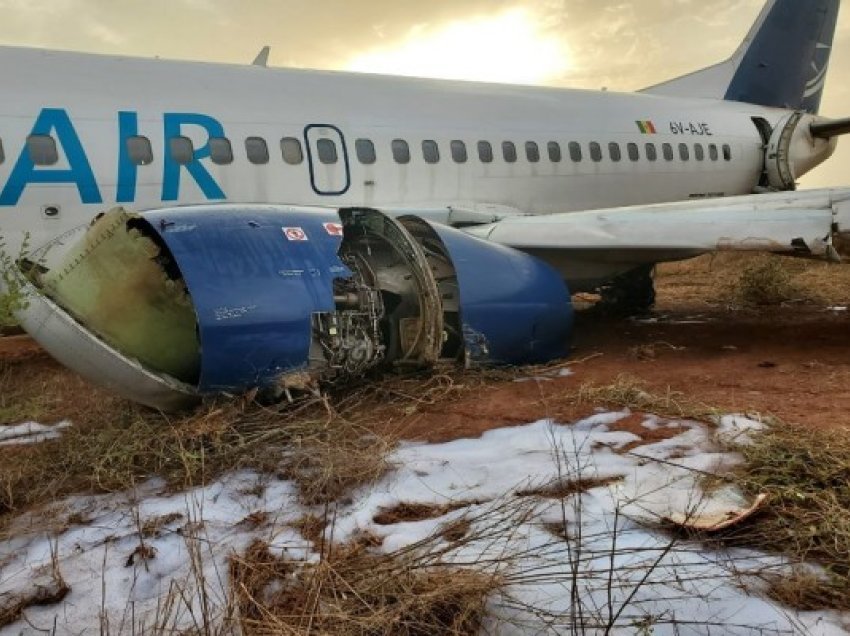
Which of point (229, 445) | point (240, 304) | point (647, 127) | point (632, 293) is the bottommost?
point (632, 293)

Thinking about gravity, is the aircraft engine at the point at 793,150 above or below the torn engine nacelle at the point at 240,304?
above

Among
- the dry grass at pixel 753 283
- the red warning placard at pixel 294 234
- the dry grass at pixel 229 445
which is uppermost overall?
the red warning placard at pixel 294 234

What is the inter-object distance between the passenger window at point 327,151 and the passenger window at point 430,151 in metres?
1.28

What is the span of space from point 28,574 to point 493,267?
13.0 ft

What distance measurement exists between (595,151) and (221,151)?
5908 millimetres

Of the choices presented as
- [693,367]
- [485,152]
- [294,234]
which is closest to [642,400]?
[693,367]

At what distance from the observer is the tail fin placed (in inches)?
614

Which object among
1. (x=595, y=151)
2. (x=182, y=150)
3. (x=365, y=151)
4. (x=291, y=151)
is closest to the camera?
(x=182, y=150)

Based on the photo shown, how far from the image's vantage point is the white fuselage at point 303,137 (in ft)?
23.5

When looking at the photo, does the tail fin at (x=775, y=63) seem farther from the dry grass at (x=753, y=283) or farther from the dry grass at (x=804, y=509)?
the dry grass at (x=804, y=509)

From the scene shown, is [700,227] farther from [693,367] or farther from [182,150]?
[182,150]

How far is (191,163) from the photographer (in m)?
7.80

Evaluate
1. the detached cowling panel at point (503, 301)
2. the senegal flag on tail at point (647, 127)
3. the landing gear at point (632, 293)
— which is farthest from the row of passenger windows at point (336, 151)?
the detached cowling panel at point (503, 301)

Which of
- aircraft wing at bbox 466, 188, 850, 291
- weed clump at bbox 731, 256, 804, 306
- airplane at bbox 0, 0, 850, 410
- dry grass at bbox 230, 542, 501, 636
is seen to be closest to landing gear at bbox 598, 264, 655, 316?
airplane at bbox 0, 0, 850, 410
